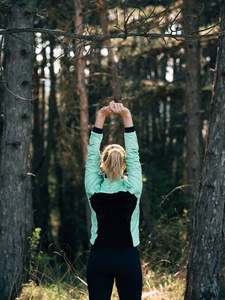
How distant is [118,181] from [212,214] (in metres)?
2.58

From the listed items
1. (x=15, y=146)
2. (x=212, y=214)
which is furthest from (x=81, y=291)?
(x=15, y=146)

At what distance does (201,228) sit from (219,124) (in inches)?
56.9

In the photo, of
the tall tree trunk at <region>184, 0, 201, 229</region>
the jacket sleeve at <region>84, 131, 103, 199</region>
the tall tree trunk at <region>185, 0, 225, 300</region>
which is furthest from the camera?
the tall tree trunk at <region>184, 0, 201, 229</region>

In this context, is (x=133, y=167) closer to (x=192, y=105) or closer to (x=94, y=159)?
(x=94, y=159)

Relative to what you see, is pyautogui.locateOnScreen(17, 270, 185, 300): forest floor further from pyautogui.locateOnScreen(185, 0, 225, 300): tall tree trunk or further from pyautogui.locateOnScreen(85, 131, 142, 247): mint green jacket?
pyautogui.locateOnScreen(85, 131, 142, 247): mint green jacket

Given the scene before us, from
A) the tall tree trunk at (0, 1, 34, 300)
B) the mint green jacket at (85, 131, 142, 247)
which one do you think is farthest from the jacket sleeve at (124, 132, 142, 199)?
the tall tree trunk at (0, 1, 34, 300)

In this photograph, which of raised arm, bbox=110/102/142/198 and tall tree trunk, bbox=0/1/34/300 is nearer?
raised arm, bbox=110/102/142/198

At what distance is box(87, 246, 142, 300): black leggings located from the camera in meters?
3.00

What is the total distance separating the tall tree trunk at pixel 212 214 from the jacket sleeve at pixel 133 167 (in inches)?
89.0

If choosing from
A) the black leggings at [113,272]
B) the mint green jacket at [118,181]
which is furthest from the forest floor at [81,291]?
the mint green jacket at [118,181]

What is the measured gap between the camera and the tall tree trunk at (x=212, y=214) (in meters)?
5.29

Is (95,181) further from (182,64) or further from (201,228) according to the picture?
(182,64)

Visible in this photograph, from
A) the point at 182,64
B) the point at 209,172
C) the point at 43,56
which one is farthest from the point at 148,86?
the point at 209,172

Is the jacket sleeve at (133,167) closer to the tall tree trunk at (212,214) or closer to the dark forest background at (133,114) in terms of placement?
the tall tree trunk at (212,214)
